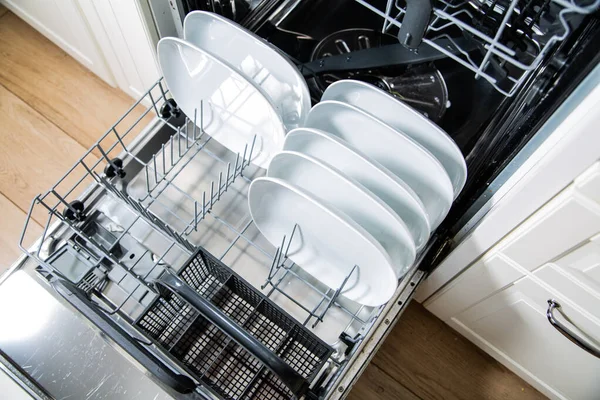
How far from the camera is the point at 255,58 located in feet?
2.82

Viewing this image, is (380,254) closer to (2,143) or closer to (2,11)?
(2,143)

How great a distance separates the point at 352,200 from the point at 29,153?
40.7 inches

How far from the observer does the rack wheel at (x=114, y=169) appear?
0.90 metres

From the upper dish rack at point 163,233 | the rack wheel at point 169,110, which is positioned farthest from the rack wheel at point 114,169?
the rack wheel at point 169,110

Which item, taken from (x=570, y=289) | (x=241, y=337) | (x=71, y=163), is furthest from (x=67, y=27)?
(x=570, y=289)

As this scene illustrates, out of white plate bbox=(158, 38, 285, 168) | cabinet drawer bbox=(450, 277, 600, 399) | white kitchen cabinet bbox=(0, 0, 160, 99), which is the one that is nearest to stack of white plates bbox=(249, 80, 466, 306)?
white plate bbox=(158, 38, 285, 168)

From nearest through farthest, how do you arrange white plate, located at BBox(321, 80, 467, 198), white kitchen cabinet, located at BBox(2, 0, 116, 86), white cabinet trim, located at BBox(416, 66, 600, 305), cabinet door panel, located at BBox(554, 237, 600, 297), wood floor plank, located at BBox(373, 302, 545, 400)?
white cabinet trim, located at BBox(416, 66, 600, 305) < cabinet door panel, located at BBox(554, 237, 600, 297) < white plate, located at BBox(321, 80, 467, 198) < white kitchen cabinet, located at BBox(2, 0, 116, 86) < wood floor plank, located at BBox(373, 302, 545, 400)

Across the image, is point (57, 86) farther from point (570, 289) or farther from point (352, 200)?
point (570, 289)

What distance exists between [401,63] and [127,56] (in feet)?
2.04

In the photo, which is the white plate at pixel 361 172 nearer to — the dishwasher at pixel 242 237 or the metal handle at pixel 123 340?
the dishwasher at pixel 242 237

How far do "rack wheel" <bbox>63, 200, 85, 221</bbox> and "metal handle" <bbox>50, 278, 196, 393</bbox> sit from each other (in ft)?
0.62

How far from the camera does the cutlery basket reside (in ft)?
2.68

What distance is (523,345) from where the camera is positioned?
1043mm

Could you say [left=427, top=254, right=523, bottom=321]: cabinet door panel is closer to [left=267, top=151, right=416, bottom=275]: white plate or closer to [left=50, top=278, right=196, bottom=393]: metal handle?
[left=267, top=151, right=416, bottom=275]: white plate
